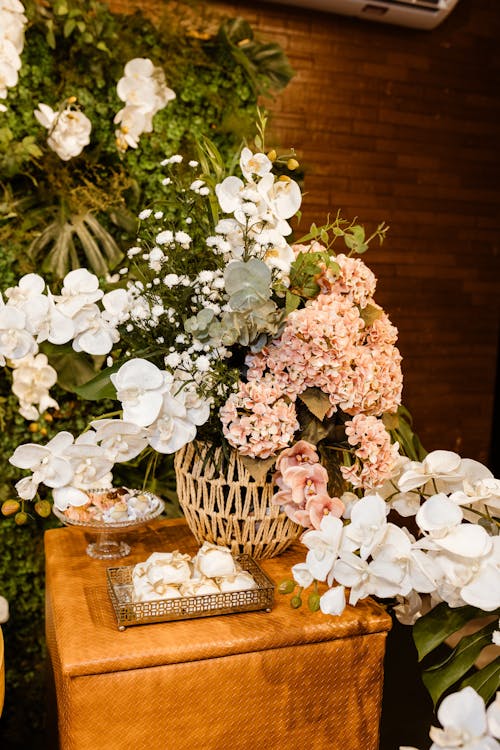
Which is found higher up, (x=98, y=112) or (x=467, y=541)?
(x=98, y=112)

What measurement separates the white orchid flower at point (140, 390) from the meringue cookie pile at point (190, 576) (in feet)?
0.96

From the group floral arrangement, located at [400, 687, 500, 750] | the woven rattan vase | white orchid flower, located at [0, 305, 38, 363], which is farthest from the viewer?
the woven rattan vase

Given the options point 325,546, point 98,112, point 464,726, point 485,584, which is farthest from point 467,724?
point 98,112

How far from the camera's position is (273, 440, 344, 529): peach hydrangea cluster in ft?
3.62

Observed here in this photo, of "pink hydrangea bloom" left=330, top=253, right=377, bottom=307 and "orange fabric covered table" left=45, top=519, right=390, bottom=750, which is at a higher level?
"pink hydrangea bloom" left=330, top=253, right=377, bottom=307

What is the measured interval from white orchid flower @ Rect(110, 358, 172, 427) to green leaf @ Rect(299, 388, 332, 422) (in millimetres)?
244

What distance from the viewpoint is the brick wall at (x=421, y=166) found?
299 centimetres

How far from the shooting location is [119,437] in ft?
3.41

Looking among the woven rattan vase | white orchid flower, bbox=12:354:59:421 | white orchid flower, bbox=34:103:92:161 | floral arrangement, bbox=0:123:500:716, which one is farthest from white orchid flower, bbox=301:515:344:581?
white orchid flower, bbox=34:103:92:161

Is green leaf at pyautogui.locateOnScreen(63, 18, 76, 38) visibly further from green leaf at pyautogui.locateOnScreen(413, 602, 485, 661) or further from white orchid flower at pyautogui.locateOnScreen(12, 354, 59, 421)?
green leaf at pyautogui.locateOnScreen(413, 602, 485, 661)

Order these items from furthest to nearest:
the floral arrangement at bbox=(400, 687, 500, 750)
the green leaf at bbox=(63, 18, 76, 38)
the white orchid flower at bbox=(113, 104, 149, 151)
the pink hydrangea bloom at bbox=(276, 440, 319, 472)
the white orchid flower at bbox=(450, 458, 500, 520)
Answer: the white orchid flower at bbox=(113, 104, 149, 151), the green leaf at bbox=(63, 18, 76, 38), the pink hydrangea bloom at bbox=(276, 440, 319, 472), the white orchid flower at bbox=(450, 458, 500, 520), the floral arrangement at bbox=(400, 687, 500, 750)

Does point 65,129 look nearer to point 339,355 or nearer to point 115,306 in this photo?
point 115,306

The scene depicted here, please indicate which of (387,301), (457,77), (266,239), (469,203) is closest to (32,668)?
(266,239)

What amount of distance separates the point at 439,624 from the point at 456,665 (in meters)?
0.06
